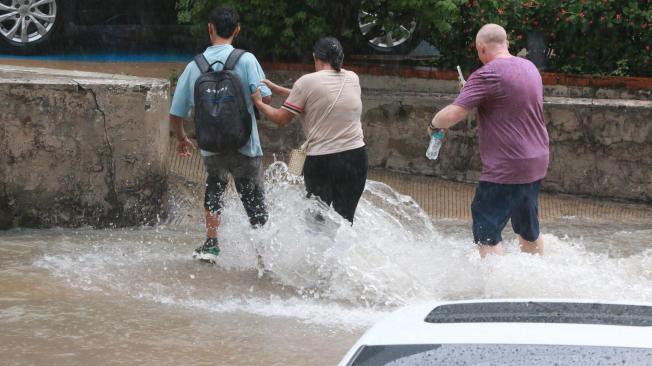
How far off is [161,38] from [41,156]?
677 centimetres

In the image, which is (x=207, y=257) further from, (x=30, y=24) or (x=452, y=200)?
(x=30, y=24)

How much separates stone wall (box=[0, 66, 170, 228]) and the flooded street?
187 millimetres

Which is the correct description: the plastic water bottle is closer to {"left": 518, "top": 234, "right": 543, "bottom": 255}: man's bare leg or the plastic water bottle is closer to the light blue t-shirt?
{"left": 518, "top": 234, "right": 543, "bottom": 255}: man's bare leg

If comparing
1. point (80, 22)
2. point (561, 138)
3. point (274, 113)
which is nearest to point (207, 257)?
point (274, 113)

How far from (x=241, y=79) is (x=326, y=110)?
58 cm

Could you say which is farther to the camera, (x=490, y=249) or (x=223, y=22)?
(x=223, y=22)

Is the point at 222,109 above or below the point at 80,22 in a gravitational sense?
below

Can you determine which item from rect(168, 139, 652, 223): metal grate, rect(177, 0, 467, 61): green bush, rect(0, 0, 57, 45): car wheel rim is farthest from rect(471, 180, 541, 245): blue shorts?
rect(0, 0, 57, 45): car wheel rim

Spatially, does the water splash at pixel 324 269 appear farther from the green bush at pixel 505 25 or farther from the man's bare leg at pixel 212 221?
the green bush at pixel 505 25

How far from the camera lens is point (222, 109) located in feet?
21.5

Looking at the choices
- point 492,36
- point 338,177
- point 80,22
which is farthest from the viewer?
point 80,22

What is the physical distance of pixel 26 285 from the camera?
21.0 ft

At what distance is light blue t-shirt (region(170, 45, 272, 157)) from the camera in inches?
262

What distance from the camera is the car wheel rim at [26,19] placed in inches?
487
